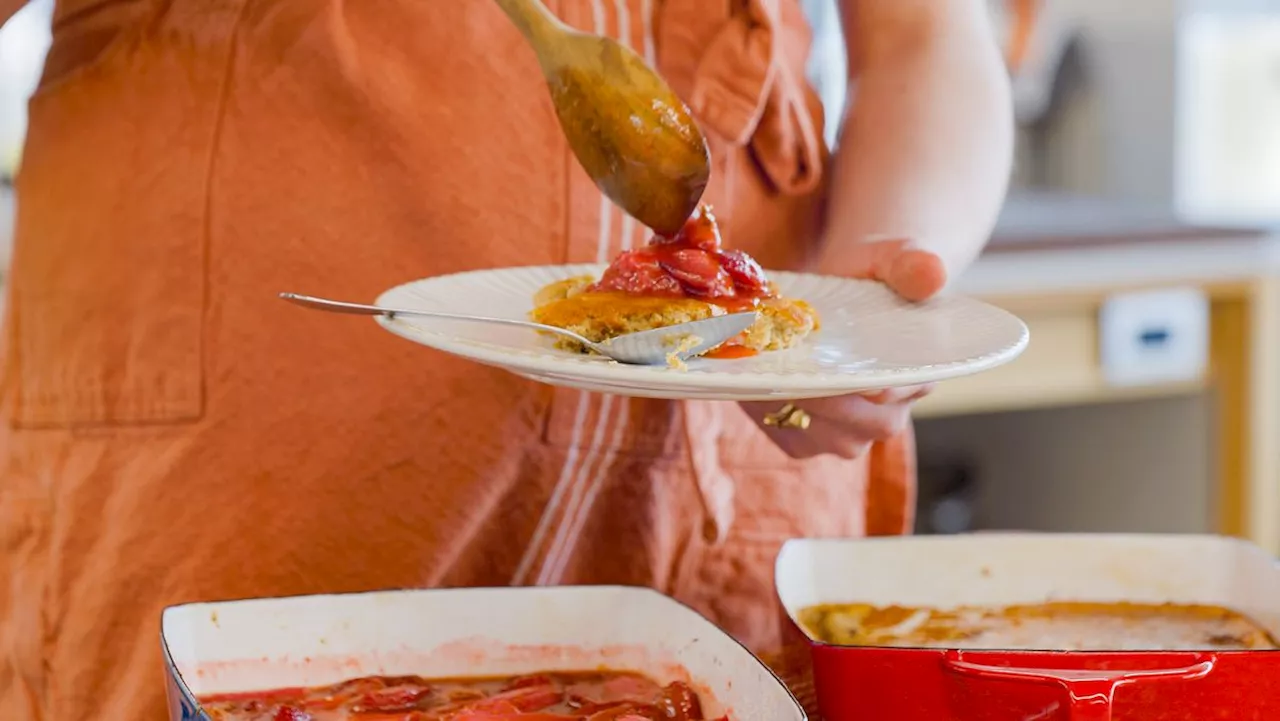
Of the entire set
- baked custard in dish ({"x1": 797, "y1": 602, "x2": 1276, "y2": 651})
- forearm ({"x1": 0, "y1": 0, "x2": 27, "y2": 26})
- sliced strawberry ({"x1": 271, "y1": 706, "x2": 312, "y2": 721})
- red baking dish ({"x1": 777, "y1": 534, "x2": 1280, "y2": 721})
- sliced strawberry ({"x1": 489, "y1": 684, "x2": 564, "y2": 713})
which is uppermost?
forearm ({"x1": 0, "y1": 0, "x2": 27, "y2": 26})

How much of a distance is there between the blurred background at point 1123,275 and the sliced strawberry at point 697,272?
1.13m

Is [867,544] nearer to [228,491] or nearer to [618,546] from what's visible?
[618,546]

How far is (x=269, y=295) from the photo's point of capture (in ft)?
2.71

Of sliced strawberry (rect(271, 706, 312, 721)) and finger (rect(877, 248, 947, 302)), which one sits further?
finger (rect(877, 248, 947, 302))

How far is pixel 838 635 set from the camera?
0.75m

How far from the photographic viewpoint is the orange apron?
82cm

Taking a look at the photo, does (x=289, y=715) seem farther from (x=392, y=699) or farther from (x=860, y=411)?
(x=860, y=411)

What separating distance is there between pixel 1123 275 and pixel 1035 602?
1441mm

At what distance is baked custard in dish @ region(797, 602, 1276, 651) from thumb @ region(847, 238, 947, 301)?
18 centimetres

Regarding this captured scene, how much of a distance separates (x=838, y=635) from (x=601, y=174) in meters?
0.28

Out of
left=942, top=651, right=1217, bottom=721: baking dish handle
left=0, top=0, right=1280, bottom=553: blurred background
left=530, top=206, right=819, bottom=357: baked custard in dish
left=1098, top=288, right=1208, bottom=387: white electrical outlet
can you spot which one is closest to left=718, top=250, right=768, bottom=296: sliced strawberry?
left=530, top=206, right=819, bottom=357: baked custard in dish

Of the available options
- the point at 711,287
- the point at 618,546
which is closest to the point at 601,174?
the point at 711,287

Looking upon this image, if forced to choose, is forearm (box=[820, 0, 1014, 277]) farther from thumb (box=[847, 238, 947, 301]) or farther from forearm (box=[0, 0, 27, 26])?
forearm (box=[0, 0, 27, 26])

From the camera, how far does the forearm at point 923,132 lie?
907 millimetres
